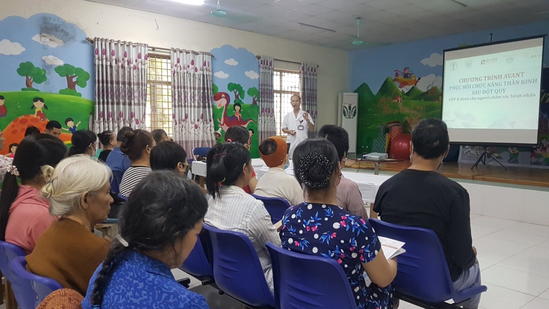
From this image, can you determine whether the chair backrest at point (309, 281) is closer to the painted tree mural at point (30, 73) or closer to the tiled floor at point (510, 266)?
the tiled floor at point (510, 266)

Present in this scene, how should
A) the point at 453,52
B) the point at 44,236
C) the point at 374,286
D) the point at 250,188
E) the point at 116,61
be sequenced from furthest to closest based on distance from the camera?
the point at 453,52, the point at 116,61, the point at 250,188, the point at 374,286, the point at 44,236

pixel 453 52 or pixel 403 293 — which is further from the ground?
pixel 453 52

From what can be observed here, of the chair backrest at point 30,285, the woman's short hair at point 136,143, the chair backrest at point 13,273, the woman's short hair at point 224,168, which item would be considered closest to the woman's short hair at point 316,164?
the woman's short hair at point 224,168

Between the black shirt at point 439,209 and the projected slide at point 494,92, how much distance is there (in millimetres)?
4723

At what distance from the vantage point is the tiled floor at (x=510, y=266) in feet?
8.28

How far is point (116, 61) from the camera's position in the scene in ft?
18.9

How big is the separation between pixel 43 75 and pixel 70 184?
4872mm

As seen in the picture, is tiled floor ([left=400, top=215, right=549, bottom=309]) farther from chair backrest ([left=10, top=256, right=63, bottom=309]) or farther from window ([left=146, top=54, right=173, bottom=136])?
window ([left=146, top=54, right=173, bottom=136])

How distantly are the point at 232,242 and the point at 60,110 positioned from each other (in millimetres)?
4864

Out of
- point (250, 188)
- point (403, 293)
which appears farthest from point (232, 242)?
point (250, 188)

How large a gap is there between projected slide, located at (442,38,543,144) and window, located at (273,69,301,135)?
3.13 m

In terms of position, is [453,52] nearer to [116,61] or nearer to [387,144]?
[387,144]

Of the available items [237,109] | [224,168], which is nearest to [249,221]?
[224,168]

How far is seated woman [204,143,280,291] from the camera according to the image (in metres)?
1.69
